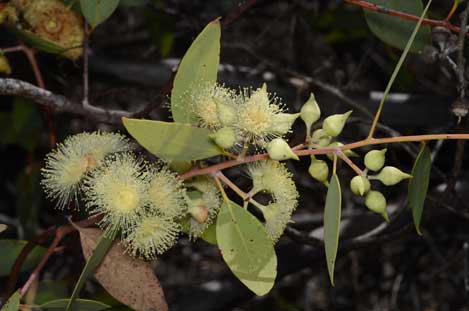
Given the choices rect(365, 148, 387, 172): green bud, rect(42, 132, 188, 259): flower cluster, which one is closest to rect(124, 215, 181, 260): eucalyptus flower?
rect(42, 132, 188, 259): flower cluster

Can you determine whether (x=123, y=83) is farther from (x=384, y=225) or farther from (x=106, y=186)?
(x=106, y=186)

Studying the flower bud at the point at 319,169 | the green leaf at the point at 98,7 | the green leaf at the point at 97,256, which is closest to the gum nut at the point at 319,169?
the flower bud at the point at 319,169

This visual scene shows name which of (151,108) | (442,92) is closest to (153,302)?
(151,108)

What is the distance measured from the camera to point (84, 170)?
4.07 ft

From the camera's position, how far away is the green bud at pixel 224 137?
3.51ft

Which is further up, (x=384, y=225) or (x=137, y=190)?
(x=137, y=190)

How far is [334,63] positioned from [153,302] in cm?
169

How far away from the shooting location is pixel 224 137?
107 cm

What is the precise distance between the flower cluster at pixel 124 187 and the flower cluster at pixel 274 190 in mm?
126

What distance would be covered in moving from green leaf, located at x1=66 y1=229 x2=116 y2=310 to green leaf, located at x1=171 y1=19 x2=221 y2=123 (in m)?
0.23

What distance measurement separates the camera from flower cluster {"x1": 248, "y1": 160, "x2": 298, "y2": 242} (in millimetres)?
1180

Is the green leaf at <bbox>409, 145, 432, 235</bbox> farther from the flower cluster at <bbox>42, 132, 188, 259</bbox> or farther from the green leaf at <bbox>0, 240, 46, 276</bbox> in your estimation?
the green leaf at <bbox>0, 240, 46, 276</bbox>

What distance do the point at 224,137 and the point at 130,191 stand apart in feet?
0.66

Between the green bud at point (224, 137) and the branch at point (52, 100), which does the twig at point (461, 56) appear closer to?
the green bud at point (224, 137)
